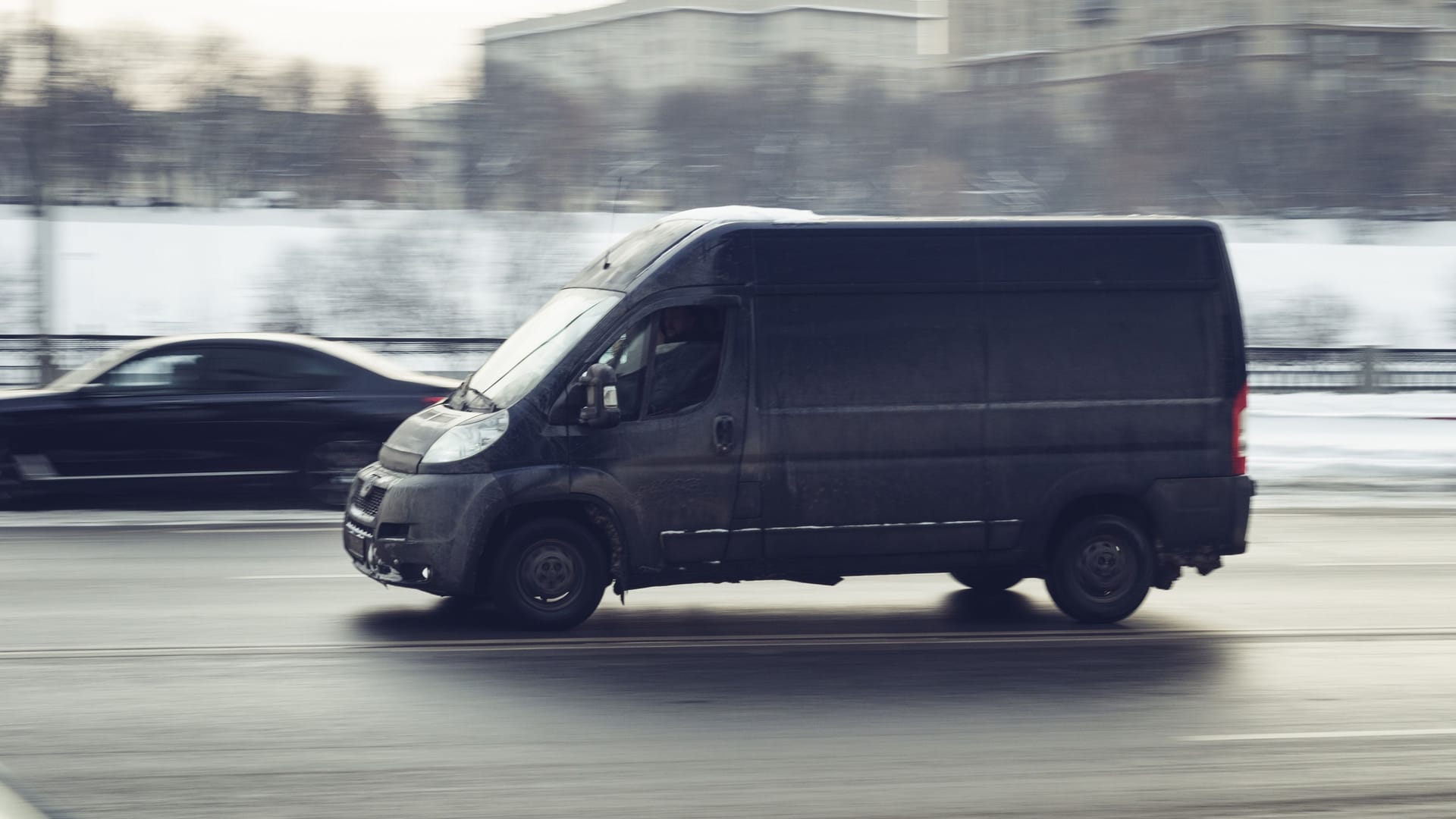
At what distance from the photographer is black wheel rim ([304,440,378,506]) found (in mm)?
13250

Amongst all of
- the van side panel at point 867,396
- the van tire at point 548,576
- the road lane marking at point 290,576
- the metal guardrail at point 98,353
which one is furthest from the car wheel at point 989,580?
the metal guardrail at point 98,353

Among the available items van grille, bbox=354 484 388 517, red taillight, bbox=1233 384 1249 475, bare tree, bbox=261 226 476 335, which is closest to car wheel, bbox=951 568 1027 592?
red taillight, bbox=1233 384 1249 475

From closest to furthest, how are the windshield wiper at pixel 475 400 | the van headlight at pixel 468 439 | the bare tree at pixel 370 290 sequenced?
the van headlight at pixel 468 439
the windshield wiper at pixel 475 400
the bare tree at pixel 370 290

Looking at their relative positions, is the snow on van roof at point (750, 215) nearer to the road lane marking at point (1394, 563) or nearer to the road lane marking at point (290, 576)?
the road lane marking at point (290, 576)

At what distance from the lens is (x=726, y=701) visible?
7000mm

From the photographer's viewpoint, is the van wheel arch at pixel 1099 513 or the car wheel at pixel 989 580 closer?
the van wheel arch at pixel 1099 513

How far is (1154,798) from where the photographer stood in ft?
18.6

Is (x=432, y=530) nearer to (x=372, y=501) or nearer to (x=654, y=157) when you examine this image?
(x=372, y=501)

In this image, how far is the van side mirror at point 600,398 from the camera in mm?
8156

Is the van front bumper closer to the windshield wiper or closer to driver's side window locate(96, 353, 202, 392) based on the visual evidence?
the windshield wiper

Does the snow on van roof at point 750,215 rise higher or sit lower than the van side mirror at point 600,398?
higher

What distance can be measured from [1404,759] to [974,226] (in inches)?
147

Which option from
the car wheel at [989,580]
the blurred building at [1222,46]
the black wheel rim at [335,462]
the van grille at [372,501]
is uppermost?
the blurred building at [1222,46]

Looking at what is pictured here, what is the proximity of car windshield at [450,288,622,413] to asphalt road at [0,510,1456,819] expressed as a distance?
121 cm
